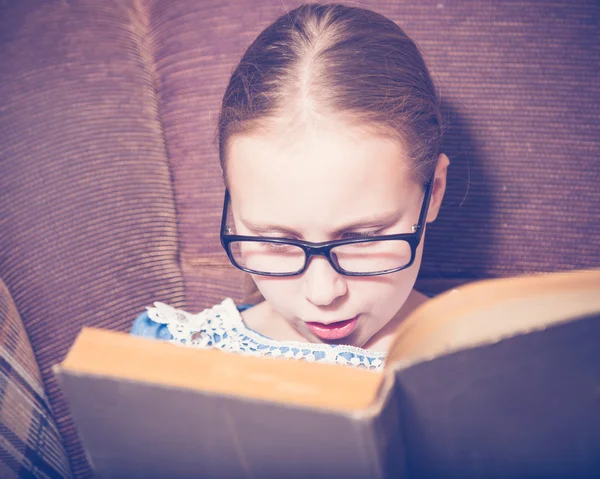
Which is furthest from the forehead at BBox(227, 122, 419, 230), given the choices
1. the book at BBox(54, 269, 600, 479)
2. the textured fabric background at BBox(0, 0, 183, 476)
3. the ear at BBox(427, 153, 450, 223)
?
the textured fabric background at BBox(0, 0, 183, 476)

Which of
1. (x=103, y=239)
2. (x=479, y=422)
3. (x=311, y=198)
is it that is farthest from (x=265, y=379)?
(x=103, y=239)

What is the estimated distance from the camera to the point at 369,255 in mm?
620

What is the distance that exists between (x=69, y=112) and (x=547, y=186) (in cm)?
86

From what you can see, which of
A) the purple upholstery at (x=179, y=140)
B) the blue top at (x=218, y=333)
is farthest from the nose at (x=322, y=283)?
the purple upholstery at (x=179, y=140)

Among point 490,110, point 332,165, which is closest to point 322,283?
point 332,165

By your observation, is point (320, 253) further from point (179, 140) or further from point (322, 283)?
point (179, 140)

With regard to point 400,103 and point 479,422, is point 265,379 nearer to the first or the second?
point 479,422

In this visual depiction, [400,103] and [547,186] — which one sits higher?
[400,103]

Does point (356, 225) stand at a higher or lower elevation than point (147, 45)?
lower

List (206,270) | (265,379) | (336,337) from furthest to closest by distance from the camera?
(206,270) → (336,337) → (265,379)

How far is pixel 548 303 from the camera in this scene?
314 millimetres

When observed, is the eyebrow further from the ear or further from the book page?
the book page

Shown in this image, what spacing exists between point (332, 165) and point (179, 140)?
1.66 feet

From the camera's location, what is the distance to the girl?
58cm
